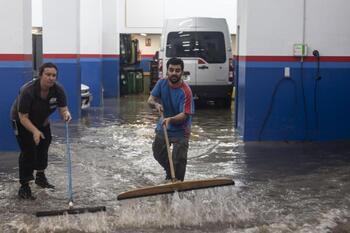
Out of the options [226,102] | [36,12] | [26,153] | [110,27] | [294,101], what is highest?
[36,12]

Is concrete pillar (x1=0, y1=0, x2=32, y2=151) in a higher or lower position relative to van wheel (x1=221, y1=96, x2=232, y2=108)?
higher

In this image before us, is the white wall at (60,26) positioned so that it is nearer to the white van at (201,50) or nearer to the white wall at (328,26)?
the white van at (201,50)

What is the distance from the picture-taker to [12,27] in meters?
9.94

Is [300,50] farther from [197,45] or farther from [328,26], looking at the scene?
[197,45]

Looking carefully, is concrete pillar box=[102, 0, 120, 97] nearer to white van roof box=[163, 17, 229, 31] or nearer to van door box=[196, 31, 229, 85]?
white van roof box=[163, 17, 229, 31]

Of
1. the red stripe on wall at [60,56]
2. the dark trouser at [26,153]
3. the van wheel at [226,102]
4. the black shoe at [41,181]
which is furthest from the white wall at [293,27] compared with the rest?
the van wheel at [226,102]

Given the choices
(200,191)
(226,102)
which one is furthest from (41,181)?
(226,102)

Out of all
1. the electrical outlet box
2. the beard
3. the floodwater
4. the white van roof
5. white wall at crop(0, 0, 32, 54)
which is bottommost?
the floodwater

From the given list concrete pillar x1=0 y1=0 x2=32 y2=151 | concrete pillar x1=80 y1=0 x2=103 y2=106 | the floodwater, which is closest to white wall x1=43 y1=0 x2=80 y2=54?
the floodwater

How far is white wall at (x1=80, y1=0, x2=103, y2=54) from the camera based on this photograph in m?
18.8

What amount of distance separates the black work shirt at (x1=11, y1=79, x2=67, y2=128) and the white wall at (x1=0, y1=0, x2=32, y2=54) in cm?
299

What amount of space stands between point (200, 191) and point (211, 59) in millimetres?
10625

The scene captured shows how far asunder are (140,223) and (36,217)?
44.1 inches

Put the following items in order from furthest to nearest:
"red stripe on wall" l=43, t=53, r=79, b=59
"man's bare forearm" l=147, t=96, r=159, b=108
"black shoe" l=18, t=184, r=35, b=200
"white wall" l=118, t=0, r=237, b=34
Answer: "white wall" l=118, t=0, r=237, b=34 < "red stripe on wall" l=43, t=53, r=79, b=59 < "black shoe" l=18, t=184, r=35, b=200 < "man's bare forearm" l=147, t=96, r=159, b=108
